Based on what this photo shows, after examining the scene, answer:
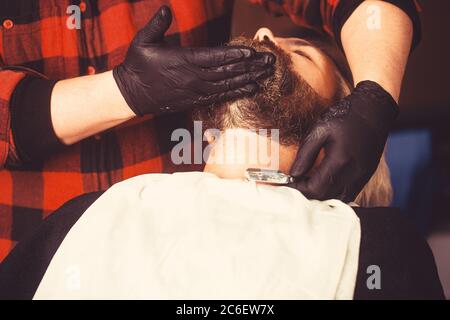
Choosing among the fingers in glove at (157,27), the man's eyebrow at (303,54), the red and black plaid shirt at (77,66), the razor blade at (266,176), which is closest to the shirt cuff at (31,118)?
the red and black plaid shirt at (77,66)

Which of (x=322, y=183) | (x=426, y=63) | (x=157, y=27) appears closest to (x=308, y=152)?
(x=322, y=183)

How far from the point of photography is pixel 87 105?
3.63 feet

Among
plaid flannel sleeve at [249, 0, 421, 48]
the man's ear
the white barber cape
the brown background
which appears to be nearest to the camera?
the white barber cape

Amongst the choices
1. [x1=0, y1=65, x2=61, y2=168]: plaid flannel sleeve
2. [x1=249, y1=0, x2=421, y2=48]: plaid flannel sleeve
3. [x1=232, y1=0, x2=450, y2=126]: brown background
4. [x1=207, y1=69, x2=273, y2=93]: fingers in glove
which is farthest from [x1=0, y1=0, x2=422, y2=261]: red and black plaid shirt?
[x1=232, y1=0, x2=450, y2=126]: brown background

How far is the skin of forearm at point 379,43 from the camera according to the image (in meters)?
1.13

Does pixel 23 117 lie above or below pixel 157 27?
below

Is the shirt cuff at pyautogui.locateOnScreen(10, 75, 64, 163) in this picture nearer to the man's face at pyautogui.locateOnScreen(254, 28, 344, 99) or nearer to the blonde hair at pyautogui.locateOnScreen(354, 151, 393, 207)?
the man's face at pyautogui.locateOnScreen(254, 28, 344, 99)

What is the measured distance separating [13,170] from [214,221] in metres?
0.74

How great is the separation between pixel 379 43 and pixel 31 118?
856mm

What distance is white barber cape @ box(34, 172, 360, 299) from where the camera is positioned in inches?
28.2

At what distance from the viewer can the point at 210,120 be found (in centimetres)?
108

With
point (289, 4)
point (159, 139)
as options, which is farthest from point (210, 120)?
point (289, 4)

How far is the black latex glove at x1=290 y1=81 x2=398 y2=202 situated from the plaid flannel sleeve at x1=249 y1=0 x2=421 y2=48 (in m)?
0.30

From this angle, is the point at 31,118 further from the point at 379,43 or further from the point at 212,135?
the point at 379,43
